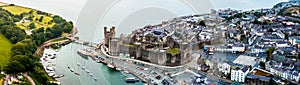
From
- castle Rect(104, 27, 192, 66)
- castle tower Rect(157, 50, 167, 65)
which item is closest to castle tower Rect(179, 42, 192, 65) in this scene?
castle Rect(104, 27, 192, 66)

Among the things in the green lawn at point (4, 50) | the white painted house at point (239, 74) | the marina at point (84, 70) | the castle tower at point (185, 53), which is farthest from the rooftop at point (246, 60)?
the green lawn at point (4, 50)

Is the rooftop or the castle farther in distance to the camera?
the castle

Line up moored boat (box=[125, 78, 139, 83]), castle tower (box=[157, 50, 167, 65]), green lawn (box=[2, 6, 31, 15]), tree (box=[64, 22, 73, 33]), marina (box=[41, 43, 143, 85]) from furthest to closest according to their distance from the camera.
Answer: green lawn (box=[2, 6, 31, 15]) < tree (box=[64, 22, 73, 33]) < castle tower (box=[157, 50, 167, 65]) < marina (box=[41, 43, 143, 85]) < moored boat (box=[125, 78, 139, 83])

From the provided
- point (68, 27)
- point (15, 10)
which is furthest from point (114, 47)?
point (15, 10)

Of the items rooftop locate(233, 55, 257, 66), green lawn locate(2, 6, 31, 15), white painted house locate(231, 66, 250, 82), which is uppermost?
green lawn locate(2, 6, 31, 15)

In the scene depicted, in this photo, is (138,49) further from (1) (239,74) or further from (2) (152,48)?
(1) (239,74)

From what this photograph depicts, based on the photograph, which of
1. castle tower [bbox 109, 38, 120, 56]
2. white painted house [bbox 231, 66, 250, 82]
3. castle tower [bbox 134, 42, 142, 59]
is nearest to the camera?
white painted house [bbox 231, 66, 250, 82]

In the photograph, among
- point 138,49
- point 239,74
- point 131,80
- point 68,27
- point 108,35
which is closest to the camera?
point 239,74

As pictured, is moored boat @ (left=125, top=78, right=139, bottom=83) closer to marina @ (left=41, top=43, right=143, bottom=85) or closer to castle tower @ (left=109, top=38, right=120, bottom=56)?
marina @ (left=41, top=43, right=143, bottom=85)
